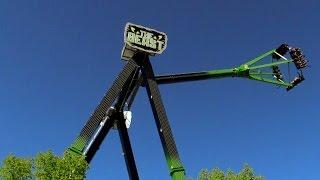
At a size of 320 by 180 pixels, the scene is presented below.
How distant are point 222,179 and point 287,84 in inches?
634

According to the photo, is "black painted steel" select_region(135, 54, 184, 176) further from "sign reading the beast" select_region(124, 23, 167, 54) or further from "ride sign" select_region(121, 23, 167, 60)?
"sign reading the beast" select_region(124, 23, 167, 54)

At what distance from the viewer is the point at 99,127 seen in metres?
54.3

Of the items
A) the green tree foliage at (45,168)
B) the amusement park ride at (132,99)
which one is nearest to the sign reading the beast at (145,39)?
the amusement park ride at (132,99)

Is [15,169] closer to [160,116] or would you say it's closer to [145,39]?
[160,116]

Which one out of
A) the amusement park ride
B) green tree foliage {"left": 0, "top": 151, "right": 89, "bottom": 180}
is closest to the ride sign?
the amusement park ride

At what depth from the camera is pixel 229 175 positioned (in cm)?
6812

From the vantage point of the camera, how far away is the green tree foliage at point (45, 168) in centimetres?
4256

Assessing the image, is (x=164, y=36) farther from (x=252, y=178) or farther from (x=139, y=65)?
(x=252, y=178)

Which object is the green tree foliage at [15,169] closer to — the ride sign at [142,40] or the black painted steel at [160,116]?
the black painted steel at [160,116]

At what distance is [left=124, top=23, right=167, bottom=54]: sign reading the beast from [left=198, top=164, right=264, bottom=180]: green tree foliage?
1867cm

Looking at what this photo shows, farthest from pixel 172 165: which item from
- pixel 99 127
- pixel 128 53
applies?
pixel 128 53

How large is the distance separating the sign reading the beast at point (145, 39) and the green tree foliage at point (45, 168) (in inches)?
619

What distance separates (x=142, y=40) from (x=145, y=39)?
0.41 meters

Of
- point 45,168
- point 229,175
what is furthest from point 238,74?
point 45,168
